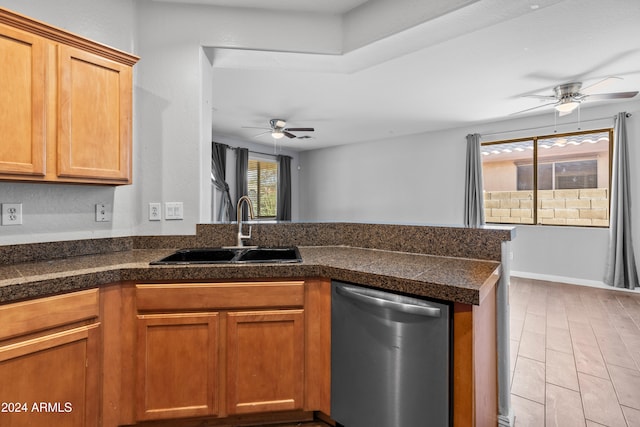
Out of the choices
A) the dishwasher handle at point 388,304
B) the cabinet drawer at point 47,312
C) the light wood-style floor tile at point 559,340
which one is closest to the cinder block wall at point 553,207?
the light wood-style floor tile at point 559,340

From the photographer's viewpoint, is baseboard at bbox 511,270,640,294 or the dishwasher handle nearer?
the dishwasher handle

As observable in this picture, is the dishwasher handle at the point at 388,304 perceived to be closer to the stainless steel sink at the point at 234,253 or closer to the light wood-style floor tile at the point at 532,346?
the stainless steel sink at the point at 234,253

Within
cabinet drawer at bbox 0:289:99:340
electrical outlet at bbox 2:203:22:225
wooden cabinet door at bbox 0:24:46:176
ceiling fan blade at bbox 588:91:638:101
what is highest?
ceiling fan blade at bbox 588:91:638:101

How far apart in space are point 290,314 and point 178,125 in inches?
58.7

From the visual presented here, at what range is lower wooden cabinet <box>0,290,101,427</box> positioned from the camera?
1.12 m

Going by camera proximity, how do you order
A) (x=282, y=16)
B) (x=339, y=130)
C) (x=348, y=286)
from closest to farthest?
1. (x=348, y=286)
2. (x=282, y=16)
3. (x=339, y=130)

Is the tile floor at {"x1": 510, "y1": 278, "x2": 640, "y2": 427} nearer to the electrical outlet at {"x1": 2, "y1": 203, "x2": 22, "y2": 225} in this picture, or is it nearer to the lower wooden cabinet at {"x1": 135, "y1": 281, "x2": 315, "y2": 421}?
the lower wooden cabinet at {"x1": 135, "y1": 281, "x2": 315, "y2": 421}

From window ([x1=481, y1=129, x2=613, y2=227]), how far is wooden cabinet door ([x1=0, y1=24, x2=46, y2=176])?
18.1 ft

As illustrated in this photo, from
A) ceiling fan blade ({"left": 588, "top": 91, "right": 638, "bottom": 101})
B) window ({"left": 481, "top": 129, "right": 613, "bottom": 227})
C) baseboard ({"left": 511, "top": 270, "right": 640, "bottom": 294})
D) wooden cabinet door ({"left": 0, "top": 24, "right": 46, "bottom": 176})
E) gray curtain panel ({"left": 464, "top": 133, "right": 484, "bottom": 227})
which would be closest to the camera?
wooden cabinet door ({"left": 0, "top": 24, "right": 46, "bottom": 176})

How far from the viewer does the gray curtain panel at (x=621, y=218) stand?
4156 millimetres

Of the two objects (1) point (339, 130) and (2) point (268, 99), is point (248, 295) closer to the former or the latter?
(2) point (268, 99)

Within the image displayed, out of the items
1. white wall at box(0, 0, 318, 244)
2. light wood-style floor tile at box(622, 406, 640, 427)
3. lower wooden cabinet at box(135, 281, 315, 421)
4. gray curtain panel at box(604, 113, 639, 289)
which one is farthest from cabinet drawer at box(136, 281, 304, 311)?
gray curtain panel at box(604, 113, 639, 289)

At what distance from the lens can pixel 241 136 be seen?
642cm

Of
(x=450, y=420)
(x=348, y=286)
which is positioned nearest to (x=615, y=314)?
(x=450, y=420)
